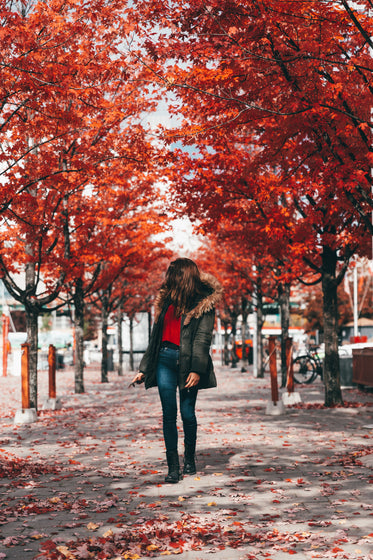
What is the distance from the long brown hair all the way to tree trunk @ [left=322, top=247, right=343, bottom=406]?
7880 millimetres

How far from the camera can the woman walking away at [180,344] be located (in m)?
6.29

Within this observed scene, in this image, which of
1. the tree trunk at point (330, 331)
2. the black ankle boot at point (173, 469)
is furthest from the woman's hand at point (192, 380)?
the tree trunk at point (330, 331)

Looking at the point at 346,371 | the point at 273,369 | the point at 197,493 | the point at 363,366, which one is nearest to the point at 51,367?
the point at 273,369

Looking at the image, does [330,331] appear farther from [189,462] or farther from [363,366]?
[189,462]

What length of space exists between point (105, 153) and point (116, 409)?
224 inches

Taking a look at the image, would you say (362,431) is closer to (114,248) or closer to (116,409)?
(116,409)

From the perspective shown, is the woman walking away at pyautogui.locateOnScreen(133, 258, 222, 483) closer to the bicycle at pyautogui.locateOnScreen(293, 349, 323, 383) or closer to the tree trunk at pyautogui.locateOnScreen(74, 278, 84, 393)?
the tree trunk at pyautogui.locateOnScreen(74, 278, 84, 393)

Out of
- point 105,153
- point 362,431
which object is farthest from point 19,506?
point 105,153

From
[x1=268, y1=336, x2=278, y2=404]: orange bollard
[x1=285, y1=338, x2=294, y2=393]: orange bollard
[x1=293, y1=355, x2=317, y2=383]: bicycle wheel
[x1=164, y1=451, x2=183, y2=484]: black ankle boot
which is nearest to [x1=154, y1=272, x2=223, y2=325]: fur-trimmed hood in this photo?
[x1=164, y1=451, x2=183, y2=484]: black ankle boot

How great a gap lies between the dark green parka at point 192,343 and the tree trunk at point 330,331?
25.5 feet

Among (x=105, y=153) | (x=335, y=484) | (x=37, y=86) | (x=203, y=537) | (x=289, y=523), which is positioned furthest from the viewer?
(x=105, y=153)

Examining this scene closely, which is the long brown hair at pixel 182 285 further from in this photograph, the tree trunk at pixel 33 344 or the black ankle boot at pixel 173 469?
the tree trunk at pixel 33 344

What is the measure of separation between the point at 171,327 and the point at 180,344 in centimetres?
19

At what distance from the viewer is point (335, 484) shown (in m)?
6.38
